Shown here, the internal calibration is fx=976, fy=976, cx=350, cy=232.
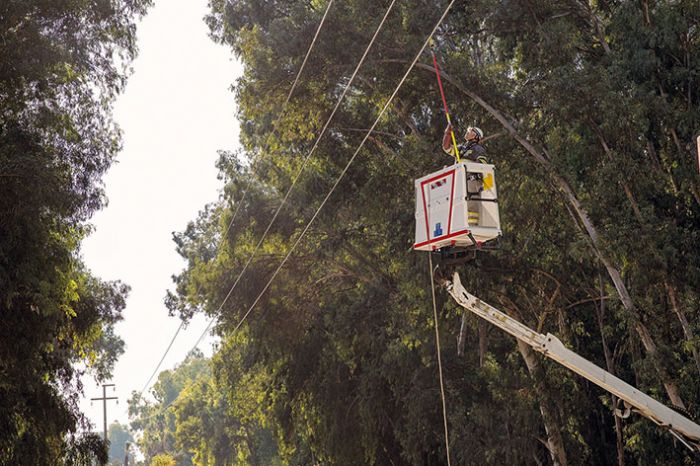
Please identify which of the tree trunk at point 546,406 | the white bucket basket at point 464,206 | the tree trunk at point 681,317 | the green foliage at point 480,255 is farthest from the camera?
→ the tree trunk at point 546,406

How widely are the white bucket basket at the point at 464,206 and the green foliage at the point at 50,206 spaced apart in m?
7.48

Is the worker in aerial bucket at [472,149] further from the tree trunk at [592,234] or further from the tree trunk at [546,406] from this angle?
the tree trunk at [546,406]

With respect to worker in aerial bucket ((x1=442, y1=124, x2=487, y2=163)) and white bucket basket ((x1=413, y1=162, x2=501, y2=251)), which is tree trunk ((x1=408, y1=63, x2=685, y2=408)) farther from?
white bucket basket ((x1=413, y1=162, x2=501, y2=251))

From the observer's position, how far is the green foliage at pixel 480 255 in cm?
1487

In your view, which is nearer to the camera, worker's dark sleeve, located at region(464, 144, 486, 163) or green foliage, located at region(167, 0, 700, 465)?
worker's dark sleeve, located at region(464, 144, 486, 163)

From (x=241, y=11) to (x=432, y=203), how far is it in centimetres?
1360

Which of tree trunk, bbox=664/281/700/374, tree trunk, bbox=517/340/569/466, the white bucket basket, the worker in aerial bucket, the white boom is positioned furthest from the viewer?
tree trunk, bbox=517/340/569/466

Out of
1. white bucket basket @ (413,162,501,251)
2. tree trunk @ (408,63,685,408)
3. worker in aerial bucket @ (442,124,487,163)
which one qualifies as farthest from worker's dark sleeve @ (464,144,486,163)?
tree trunk @ (408,63,685,408)

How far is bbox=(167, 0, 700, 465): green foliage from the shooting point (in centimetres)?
1487

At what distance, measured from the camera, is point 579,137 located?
16.0m

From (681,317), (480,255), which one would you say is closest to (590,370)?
(681,317)

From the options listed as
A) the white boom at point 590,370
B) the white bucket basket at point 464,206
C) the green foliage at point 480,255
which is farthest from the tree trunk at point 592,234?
the white bucket basket at point 464,206

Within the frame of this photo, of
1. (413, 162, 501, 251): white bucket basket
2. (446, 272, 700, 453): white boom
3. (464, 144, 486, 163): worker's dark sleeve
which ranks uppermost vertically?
(464, 144, 486, 163): worker's dark sleeve

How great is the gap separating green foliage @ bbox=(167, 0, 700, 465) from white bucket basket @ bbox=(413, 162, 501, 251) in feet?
4.82
